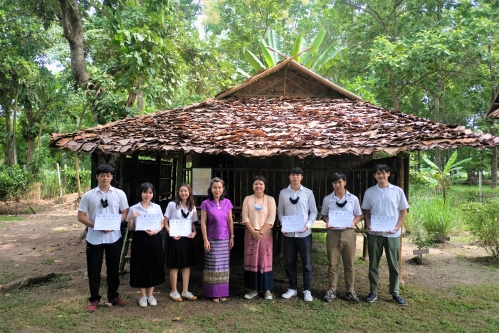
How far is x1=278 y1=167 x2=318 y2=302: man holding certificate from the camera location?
16.7 feet

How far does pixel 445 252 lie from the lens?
923 centimetres

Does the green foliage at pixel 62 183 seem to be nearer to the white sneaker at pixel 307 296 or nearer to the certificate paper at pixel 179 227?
the certificate paper at pixel 179 227

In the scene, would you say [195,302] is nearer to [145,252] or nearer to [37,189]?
[145,252]

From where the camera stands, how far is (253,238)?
16.9 feet

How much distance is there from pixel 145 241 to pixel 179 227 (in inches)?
19.1

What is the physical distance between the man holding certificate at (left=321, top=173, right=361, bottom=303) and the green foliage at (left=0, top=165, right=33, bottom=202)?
47.5ft

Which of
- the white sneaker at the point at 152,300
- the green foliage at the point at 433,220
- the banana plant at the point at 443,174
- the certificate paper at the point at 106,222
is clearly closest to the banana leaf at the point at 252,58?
the banana plant at the point at 443,174

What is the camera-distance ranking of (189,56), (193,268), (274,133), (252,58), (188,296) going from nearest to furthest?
(188,296)
(274,133)
(193,268)
(189,56)
(252,58)

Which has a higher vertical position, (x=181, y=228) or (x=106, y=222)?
(x=106, y=222)

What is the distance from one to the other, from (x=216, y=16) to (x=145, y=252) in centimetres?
2291

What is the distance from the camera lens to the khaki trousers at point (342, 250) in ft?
16.6

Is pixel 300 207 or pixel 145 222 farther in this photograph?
pixel 300 207

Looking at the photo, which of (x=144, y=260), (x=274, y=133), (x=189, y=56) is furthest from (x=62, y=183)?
(x=274, y=133)

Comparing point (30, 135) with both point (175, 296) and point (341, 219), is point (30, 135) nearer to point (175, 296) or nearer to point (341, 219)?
point (175, 296)
